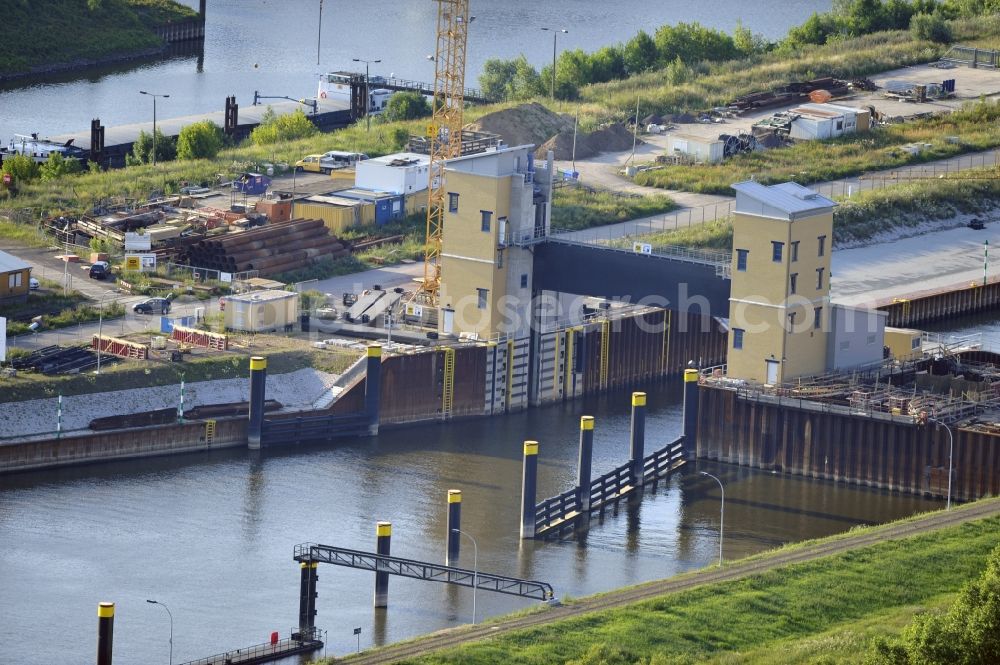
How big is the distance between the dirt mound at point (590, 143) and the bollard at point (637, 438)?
45.6m

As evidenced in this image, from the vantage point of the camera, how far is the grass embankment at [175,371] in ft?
284

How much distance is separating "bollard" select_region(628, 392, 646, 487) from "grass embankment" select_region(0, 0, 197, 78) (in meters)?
93.6

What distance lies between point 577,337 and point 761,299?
11081 millimetres

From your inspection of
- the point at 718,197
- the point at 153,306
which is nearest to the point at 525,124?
the point at 718,197

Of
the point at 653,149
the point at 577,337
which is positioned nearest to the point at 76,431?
the point at 577,337

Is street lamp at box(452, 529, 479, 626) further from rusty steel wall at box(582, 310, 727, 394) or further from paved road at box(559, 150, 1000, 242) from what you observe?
paved road at box(559, 150, 1000, 242)

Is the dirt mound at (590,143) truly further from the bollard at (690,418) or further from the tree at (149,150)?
the bollard at (690,418)

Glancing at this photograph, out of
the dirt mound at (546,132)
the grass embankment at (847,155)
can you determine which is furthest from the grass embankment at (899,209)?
the dirt mound at (546,132)

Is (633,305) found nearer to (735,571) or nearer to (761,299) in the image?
(761,299)

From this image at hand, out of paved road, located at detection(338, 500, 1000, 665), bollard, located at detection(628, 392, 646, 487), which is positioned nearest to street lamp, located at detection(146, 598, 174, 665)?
paved road, located at detection(338, 500, 1000, 665)

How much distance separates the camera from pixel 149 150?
131 metres

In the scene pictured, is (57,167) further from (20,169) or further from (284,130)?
(284,130)

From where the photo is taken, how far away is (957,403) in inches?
3430

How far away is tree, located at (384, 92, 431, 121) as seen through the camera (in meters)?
145
